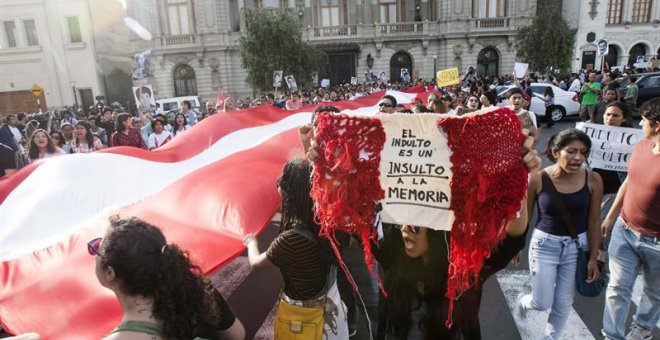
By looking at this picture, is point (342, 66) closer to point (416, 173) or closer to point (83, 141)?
point (83, 141)

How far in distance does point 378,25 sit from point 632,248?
104 feet

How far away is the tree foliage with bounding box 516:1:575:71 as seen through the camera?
26.3 m

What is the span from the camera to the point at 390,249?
2.31 metres

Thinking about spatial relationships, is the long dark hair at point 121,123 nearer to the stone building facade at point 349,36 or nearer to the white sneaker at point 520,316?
the white sneaker at point 520,316

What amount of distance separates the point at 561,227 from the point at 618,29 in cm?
4064

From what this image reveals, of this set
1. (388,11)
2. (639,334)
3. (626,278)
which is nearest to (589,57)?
(388,11)

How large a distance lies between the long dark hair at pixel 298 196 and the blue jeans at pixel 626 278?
2.53 metres

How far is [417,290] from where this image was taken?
222 centimetres

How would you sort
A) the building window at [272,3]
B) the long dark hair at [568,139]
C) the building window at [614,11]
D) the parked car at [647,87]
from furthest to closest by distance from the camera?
the building window at [614,11], the building window at [272,3], the parked car at [647,87], the long dark hair at [568,139]

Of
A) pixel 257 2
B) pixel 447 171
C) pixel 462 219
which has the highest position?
pixel 257 2

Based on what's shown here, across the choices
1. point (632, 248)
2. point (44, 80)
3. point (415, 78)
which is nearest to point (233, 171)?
point (632, 248)

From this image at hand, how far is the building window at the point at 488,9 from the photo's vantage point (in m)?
32.1

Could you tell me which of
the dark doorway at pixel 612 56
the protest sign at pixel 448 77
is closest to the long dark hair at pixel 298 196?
the protest sign at pixel 448 77

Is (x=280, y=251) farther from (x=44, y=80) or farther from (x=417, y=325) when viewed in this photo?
(x=44, y=80)
